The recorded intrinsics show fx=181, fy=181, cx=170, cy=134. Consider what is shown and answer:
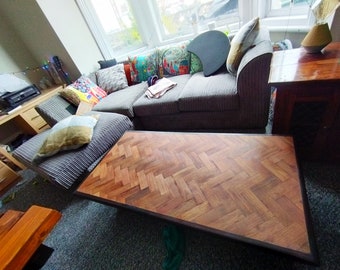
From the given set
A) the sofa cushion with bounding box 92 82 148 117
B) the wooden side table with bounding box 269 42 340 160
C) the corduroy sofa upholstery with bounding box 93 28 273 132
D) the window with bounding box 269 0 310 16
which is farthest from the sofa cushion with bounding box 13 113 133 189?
the window with bounding box 269 0 310 16

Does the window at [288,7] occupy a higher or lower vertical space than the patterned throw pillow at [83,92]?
higher

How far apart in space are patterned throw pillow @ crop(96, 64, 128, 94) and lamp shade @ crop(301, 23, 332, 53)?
2.04m

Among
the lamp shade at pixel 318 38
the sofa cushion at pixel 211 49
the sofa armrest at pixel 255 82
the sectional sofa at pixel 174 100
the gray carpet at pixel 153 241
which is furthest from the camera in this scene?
the sofa cushion at pixel 211 49

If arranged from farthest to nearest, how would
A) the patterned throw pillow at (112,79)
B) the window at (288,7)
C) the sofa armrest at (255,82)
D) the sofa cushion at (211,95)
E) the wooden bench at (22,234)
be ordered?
the patterned throw pillow at (112,79) → the window at (288,7) → the sofa cushion at (211,95) → the sofa armrest at (255,82) → the wooden bench at (22,234)

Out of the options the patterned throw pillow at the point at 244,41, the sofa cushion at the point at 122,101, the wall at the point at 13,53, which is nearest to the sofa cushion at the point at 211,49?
the patterned throw pillow at the point at 244,41

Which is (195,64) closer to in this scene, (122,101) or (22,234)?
(122,101)

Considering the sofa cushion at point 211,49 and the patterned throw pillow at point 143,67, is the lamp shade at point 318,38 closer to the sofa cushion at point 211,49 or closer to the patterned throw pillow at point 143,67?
the sofa cushion at point 211,49

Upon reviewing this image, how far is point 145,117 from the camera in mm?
2057

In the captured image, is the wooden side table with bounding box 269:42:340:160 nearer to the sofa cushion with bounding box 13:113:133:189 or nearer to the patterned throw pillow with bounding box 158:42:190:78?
the patterned throw pillow with bounding box 158:42:190:78

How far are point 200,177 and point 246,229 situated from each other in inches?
13.1

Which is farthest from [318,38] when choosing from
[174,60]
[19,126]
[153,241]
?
[19,126]

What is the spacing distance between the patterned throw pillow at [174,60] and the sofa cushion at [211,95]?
470 millimetres

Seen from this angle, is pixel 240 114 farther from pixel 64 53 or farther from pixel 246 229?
pixel 64 53

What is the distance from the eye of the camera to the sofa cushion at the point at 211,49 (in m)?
1.86
